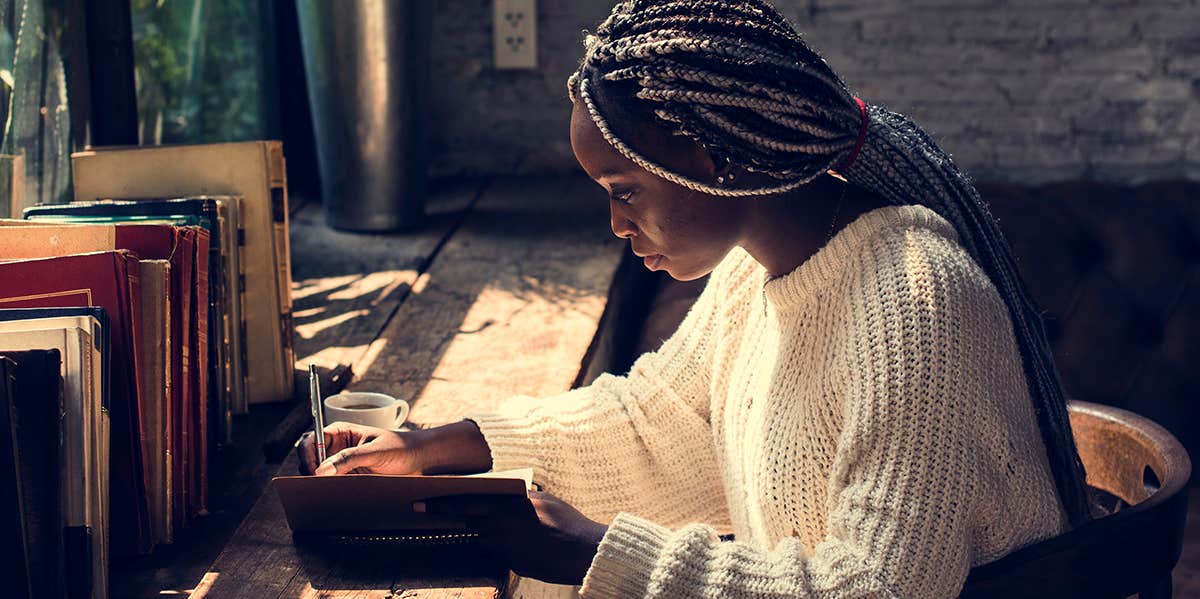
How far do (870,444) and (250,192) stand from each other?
3.74 feet

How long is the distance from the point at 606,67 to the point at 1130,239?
1.89 m

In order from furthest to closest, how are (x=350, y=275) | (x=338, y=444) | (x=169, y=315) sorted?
(x=350, y=275) → (x=338, y=444) → (x=169, y=315)

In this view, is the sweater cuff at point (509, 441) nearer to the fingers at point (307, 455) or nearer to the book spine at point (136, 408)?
the fingers at point (307, 455)

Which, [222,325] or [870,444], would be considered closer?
[870,444]

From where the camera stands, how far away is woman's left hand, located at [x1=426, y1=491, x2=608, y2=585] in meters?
1.38

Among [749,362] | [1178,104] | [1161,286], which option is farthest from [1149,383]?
[749,362]

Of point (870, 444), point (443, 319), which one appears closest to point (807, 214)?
point (870, 444)

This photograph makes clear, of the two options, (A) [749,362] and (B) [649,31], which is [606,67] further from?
(A) [749,362]

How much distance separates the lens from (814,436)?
4.69 feet

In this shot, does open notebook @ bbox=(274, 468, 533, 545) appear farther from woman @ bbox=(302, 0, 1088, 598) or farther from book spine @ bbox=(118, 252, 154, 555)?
book spine @ bbox=(118, 252, 154, 555)

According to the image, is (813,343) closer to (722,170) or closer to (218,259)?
(722,170)

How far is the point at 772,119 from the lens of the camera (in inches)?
53.3

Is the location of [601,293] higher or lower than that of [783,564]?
lower

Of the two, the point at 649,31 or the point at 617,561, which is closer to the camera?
the point at 617,561
